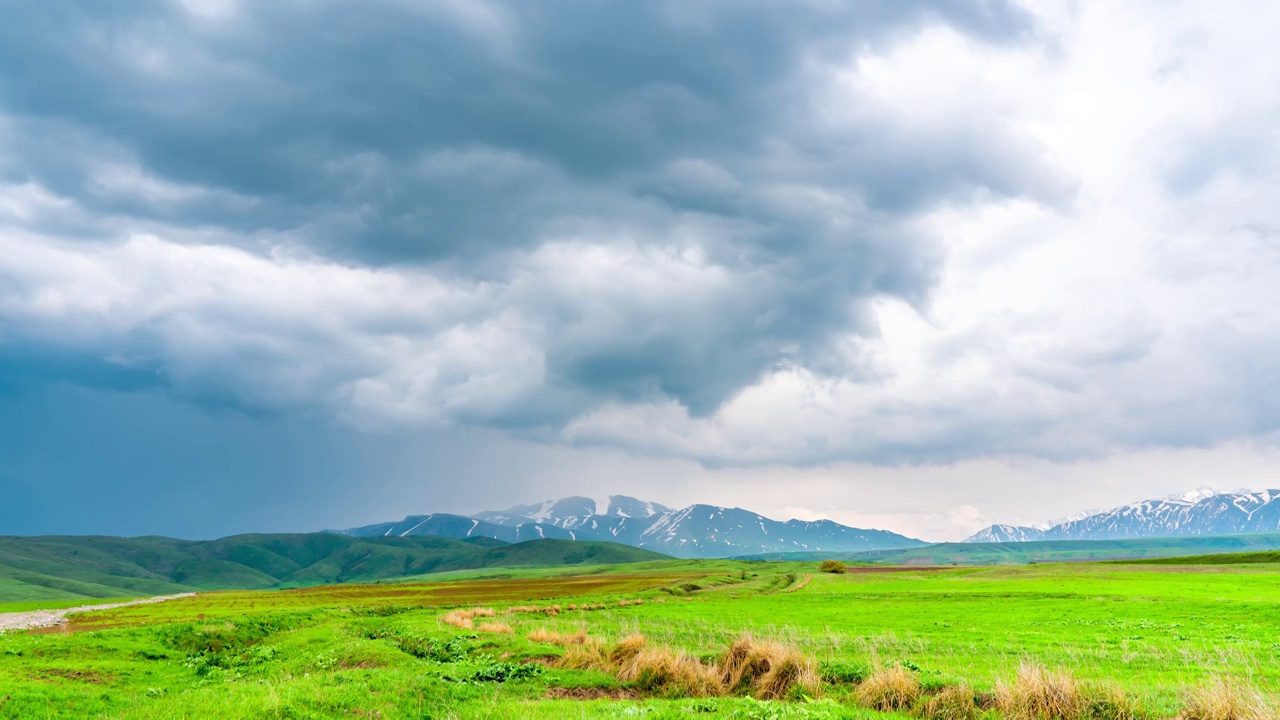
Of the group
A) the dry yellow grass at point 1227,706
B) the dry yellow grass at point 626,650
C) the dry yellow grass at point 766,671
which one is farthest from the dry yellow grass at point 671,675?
the dry yellow grass at point 1227,706

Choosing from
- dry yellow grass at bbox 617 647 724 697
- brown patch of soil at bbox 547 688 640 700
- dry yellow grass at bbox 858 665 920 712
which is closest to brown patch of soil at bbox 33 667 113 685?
brown patch of soil at bbox 547 688 640 700

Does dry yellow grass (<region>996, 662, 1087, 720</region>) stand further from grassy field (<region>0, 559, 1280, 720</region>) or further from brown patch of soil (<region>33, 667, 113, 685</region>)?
brown patch of soil (<region>33, 667, 113, 685</region>)

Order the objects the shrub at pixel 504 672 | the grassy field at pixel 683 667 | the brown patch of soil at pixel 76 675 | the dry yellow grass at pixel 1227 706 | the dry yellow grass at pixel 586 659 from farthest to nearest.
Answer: the brown patch of soil at pixel 76 675 < the dry yellow grass at pixel 586 659 < the shrub at pixel 504 672 < the grassy field at pixel 683 667 < the dry yellow grass at pixel 1227 706

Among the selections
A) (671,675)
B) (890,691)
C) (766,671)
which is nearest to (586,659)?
(671,675)

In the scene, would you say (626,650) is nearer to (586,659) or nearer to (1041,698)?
(586,659)

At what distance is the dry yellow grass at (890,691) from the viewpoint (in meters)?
19.4

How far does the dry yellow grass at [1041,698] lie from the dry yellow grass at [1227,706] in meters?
2.23

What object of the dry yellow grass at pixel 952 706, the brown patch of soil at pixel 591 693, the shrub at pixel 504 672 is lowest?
the brown patch of soil at pixel 591 693

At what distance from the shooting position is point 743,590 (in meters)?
115

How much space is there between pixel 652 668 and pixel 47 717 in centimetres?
1966

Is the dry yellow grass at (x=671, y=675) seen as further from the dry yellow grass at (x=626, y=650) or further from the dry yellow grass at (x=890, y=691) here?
the dry yellow grass at (x=890, y=691)

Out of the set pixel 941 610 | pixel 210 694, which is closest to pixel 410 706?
pixel 210 694

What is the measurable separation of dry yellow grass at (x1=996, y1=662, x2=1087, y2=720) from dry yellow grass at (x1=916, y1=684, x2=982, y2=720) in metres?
0.72

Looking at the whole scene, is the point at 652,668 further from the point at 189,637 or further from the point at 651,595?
the point at 651,595
